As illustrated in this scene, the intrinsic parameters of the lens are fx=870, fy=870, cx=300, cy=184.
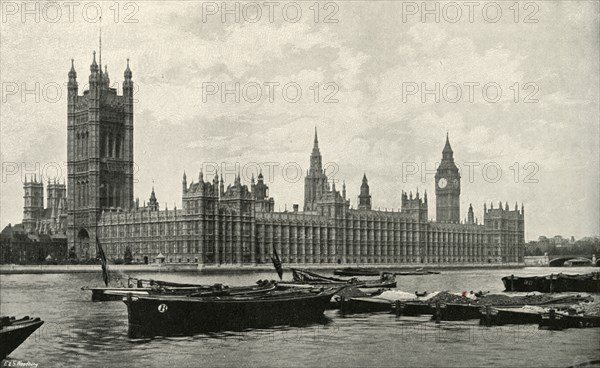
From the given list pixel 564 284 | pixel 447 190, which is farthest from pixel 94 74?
pixel 564 284

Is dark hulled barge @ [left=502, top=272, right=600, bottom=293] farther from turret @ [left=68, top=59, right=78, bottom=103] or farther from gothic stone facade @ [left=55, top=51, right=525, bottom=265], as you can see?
turret @ [left=68, top=59, right=78, bottom=103]

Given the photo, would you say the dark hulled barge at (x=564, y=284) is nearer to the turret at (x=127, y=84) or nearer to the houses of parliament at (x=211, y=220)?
the houses of parliament at (x=211, y=220)

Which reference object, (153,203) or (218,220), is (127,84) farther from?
(218,220)

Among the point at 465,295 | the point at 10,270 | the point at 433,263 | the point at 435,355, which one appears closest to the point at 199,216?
the point at 10,270

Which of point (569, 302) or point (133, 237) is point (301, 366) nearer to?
point (569, 302)

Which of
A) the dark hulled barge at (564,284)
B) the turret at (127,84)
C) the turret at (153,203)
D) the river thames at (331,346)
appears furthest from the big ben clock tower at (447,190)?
the river thames at (331,346)
